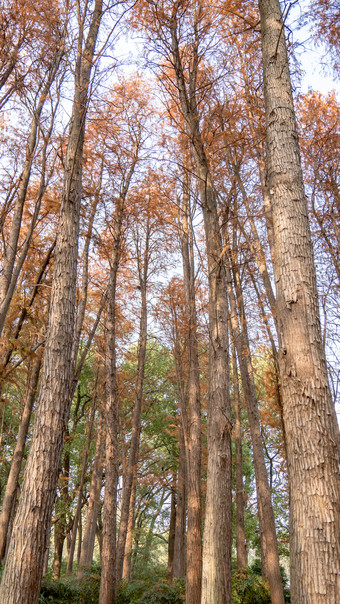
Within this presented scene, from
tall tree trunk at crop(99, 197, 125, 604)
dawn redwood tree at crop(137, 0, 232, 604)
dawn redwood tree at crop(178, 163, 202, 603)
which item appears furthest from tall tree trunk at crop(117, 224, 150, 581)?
dawn redwood tree at crop(137, 0, 232, 604)

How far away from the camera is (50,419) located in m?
4.15

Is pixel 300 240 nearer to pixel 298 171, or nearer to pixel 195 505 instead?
pixel 298 171

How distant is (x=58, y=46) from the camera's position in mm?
6961

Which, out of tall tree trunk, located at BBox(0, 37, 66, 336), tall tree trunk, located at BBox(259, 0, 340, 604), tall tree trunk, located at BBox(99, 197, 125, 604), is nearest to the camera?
tall tree trunk, located at BBox(259, 0, 340, 604)

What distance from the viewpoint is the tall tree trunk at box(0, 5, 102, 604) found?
3.59 metres

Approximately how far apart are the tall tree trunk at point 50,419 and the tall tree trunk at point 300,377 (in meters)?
2.42

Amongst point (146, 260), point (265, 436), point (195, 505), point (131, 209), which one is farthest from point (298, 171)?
point (265, 436)

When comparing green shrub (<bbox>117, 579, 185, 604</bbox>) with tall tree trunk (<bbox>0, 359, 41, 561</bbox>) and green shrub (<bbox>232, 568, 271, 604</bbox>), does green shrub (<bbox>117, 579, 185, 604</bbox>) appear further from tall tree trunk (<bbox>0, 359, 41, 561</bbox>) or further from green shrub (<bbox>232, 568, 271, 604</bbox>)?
tall tree trunk (<bbox>0, 359, 41, 561</bbox>)

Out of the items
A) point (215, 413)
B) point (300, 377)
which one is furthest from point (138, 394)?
point (300, 377)

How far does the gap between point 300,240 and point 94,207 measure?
7.16 metres

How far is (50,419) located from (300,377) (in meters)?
2.66

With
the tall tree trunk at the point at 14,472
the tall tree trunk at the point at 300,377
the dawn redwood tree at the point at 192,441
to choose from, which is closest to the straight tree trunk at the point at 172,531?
the tall tree trunk at the point at 14,472

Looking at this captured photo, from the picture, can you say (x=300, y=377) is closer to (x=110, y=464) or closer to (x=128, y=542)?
(x=110, y=464)

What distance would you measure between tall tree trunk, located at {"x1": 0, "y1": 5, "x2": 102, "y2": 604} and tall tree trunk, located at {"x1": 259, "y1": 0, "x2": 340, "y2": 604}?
2.42 metres
